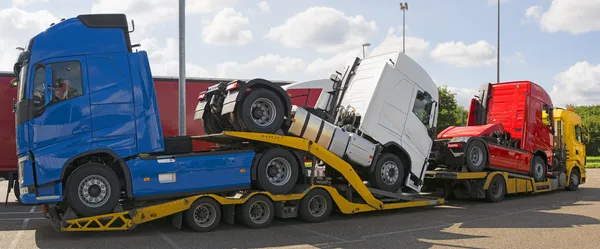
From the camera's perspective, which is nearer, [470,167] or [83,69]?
[83,69]

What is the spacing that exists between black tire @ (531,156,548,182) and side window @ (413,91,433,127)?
17.7ft

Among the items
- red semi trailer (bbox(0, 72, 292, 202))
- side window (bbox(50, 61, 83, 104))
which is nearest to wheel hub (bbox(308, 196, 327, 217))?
red semi trailer (bbox(0, 72, 292, 202))

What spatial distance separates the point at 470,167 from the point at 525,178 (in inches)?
104

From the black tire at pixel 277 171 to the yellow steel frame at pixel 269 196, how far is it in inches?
5.5

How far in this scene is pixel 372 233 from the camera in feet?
28.9

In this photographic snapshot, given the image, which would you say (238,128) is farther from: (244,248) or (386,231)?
(386,231)

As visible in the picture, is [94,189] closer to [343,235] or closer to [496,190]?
[343,235]

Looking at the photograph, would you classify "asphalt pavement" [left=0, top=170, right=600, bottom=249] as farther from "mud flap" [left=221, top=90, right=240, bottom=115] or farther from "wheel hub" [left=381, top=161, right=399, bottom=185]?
"mud flap" [left=221, top=90, right=240, bottom=115]

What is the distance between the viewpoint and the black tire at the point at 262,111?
29.5ft

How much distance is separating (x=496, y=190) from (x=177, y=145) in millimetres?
8821

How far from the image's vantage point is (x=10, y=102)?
12727mm

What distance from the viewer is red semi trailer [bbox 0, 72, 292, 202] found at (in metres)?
12.4

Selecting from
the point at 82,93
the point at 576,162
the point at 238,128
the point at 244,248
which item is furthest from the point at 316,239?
the point at 576,162

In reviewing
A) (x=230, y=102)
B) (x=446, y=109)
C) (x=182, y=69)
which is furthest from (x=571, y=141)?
(x=446, y=109)
